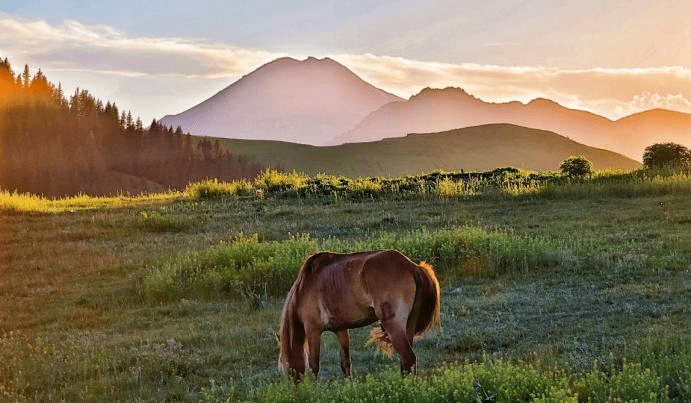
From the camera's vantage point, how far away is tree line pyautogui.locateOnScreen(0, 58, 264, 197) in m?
70.8

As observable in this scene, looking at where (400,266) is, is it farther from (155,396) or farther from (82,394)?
(82,394)

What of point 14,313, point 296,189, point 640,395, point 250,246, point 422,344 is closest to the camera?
point 640,395

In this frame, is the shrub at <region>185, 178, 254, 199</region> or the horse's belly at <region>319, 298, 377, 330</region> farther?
the shrub at <region>185, 178, 254, 199</region>

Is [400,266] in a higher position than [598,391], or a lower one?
higher

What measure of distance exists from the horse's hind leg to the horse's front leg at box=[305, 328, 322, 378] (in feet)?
2.65

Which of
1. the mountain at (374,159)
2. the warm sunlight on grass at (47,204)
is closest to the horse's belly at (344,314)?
the warm sunlight on grass at (47,204)

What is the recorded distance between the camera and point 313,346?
7109 mm

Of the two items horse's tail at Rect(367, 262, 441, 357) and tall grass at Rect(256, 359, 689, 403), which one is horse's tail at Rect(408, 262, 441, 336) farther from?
tall grass at Rect(256, 359, 689, 403)

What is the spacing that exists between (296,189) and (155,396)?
24.2m

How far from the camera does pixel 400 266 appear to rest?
6871 mm

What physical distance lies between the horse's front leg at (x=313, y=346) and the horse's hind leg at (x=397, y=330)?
31.9 inches

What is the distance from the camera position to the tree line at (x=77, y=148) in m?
70.8

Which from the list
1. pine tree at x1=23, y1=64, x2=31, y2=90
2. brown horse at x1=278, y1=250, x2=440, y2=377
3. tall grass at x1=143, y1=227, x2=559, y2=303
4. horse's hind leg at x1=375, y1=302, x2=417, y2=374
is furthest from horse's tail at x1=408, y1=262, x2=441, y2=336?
pine tree at x1=23, y1=64, x2=31, y2=90

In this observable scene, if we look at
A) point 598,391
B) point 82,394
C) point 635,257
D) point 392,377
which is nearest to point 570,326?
point 598,391
